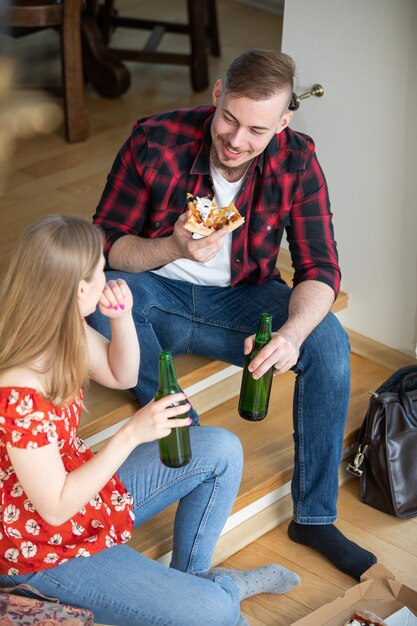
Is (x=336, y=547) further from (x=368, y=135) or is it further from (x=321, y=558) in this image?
(x=368, y=135)

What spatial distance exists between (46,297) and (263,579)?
99cm

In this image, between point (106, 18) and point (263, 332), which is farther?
point (106, 18)

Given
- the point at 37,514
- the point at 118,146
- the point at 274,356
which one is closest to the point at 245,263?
the point at 274,356

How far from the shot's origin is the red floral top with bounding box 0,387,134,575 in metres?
1.62

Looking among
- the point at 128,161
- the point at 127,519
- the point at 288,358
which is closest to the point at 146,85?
the point at 128,161

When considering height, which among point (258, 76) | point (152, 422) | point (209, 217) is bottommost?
point (152, 422)

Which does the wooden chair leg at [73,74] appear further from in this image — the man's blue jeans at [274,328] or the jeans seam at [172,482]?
the jeans seam at [172,482]

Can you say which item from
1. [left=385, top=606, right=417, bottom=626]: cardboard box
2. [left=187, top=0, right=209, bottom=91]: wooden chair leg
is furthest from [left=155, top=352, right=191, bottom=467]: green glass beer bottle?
[left=187, top=0, right=209, bottom=91]: wooden chair leg

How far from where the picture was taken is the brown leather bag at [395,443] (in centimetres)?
250

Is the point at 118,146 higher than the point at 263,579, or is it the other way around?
the point at 118,146

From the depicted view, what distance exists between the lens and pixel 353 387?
2.92 m

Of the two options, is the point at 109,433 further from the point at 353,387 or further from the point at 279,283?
the point at 353,387

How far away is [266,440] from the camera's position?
2.62 metres

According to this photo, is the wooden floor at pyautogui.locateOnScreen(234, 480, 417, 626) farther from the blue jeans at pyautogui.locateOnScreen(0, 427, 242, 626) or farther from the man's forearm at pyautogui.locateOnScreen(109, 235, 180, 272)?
the man's forearm at pyautogui.locateOnScreen(109, 235, 180, 272)
